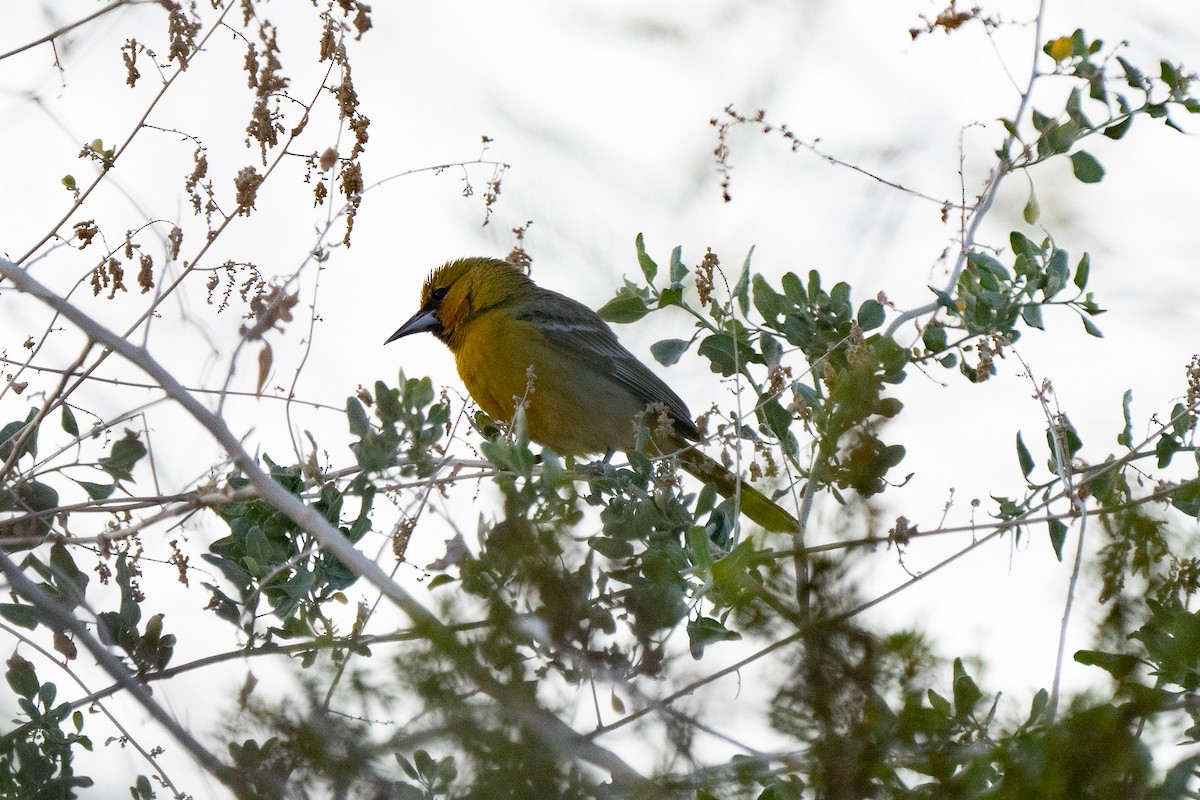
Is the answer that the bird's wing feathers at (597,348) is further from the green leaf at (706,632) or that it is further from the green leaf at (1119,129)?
the green leaf at (706,632)

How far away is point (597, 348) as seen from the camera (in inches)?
232

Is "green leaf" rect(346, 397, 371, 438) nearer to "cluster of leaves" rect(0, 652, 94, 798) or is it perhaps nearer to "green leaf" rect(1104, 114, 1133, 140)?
"cluster of leaves" rect(0, 652, 94, 798)

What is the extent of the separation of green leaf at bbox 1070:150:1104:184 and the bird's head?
307cm

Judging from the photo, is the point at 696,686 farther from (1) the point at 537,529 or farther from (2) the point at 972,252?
(2) the point at 972,252

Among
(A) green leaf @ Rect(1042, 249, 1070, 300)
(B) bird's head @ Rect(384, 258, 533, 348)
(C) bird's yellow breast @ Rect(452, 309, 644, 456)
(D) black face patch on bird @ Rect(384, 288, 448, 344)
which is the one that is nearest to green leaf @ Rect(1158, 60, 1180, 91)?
(A) green leaf @ Rect(1042, 249, 1070, 300)

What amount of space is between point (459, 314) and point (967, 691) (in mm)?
4837

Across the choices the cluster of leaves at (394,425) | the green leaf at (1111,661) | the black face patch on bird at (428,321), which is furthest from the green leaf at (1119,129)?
the black face patch on bird at (428,321)

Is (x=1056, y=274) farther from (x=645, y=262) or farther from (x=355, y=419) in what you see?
(x=355, y=419)

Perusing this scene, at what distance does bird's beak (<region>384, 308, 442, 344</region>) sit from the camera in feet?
19.4

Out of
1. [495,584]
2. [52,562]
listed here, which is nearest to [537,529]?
[495,584]

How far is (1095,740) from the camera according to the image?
1.01 m

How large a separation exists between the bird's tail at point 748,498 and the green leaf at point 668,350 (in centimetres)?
25

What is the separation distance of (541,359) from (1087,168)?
2.82m

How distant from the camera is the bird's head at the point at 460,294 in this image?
595cm
